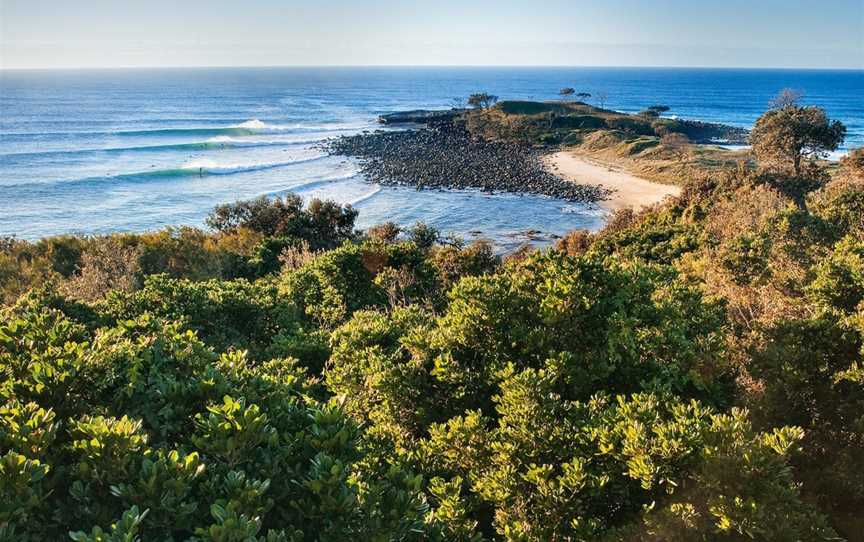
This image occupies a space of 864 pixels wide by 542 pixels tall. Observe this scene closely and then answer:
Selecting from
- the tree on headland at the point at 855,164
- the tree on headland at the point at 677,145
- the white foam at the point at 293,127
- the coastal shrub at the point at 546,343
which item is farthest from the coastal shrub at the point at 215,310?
the white foam at the point at 293,127

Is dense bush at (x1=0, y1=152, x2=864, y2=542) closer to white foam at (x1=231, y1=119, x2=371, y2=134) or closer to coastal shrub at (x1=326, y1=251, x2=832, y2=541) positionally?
coastal shrub at (x1=326, y1=251, x2=832, y2=541)

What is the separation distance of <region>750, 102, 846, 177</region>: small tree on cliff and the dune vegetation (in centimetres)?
2790

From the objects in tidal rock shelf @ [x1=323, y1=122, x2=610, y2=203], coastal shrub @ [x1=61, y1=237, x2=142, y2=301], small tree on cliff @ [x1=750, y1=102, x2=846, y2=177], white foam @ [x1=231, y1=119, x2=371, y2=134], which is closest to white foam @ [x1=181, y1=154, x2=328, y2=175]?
tidal rock shelf @ [x1=323, y1=122, x2=610, y2=203]

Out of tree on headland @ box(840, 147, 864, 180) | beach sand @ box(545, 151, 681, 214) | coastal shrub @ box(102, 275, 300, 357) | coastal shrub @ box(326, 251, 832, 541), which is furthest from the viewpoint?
beach sand @ box(545, 151, 681, 214)

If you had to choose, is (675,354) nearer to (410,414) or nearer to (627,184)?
(410,414)

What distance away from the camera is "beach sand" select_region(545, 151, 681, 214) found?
164 ft

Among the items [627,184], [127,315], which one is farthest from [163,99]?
[127,315]

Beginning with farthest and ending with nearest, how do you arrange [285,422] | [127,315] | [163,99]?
[163,99] < [127,315] < [285,422]

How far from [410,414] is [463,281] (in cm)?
207

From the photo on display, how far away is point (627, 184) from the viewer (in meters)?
55.8

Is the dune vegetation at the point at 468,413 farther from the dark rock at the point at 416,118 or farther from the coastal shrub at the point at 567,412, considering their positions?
the dark rock at the point at 416,118

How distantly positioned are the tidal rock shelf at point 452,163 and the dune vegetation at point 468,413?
140 ft

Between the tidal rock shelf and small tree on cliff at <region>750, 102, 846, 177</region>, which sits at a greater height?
small tree on cliff at <region>750, 102, 846, 177</region>

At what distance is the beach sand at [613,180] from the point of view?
1966 inches
